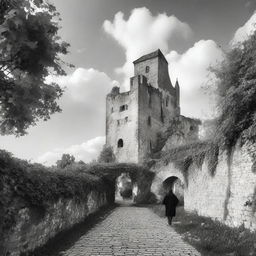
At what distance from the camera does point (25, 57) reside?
23.1ft

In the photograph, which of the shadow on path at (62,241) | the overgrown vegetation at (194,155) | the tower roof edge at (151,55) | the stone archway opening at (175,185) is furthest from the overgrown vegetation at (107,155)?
the shadow on path at (62,241)

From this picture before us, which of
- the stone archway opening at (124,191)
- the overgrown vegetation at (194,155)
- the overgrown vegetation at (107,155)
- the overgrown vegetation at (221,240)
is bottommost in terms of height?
the overgrown vegetation at (221,240)

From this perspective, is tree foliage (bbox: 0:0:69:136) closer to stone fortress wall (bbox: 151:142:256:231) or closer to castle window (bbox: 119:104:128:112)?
stone fortress wall (bbox: 151:142:256:231)

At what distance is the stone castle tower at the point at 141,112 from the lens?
3809 cm

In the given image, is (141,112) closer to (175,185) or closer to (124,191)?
(124,191)

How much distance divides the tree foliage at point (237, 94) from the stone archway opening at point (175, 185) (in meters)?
14.1

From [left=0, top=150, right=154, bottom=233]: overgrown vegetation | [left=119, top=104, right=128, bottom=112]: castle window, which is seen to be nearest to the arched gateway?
[left=0, top=150, right=154, bottom=233]: overgrown vegetation

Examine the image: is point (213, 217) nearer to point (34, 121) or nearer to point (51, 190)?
point (51, 190)

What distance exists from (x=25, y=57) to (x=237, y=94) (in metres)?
6.29

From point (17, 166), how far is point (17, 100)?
183cm

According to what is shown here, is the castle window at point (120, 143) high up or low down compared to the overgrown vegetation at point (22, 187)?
up

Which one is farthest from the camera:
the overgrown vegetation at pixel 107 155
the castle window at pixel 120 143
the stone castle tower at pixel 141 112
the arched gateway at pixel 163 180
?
the castle window at pixel 120 143

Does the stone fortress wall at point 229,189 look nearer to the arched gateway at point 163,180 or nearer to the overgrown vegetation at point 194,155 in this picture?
the overgrown vegetation at point 194,155

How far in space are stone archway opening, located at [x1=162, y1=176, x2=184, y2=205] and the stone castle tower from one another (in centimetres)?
1087
